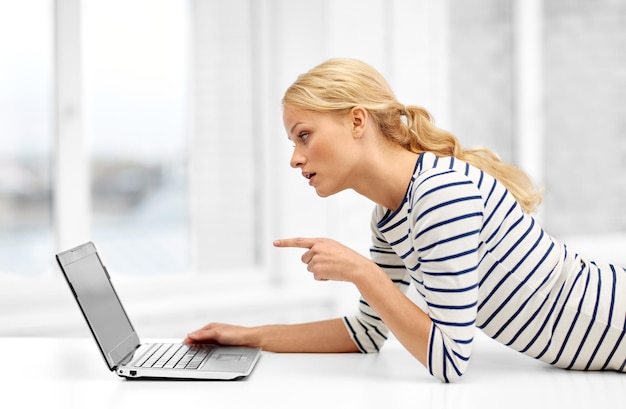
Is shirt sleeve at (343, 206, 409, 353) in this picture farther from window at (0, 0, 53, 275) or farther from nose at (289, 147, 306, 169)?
window at (0, 0, 53, 275)

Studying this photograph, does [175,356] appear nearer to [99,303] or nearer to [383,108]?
[99,303]

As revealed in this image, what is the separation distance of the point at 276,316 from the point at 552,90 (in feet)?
5.89

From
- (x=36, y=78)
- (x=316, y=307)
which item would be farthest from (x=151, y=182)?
(x=316, y=307)

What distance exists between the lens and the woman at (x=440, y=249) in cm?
112

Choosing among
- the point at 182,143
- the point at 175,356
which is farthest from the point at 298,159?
the point at 182,143

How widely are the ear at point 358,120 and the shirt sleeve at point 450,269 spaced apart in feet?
0.62

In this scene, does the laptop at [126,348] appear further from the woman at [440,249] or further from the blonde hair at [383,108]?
the blonde hair at [383,108]

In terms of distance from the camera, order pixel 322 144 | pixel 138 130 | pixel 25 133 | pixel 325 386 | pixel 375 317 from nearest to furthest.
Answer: pixel 325 386, pixel 322 144, pixel 375 317, pixel 25 133, pixel 138 130

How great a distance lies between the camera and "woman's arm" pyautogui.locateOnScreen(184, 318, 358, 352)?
137cm

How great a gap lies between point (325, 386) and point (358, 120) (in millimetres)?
460

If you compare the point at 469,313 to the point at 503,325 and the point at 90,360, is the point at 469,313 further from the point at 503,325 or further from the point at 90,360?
the point at 90,360

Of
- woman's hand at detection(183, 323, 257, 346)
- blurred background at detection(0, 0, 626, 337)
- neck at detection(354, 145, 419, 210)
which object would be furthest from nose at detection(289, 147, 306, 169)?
blurred background at detection(0, 0, 626, 337)

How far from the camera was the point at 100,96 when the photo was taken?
2.38 m

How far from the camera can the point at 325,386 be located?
1102mm
